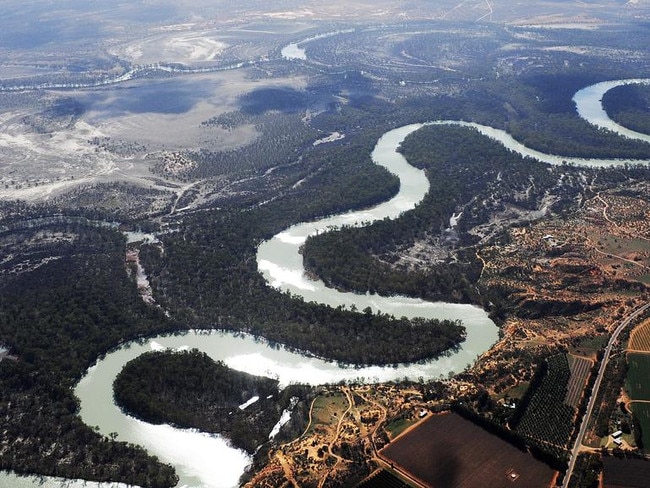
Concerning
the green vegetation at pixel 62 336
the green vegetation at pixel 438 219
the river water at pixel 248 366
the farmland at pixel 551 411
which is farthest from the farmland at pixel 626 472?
the green vegetation at pixel 62 336

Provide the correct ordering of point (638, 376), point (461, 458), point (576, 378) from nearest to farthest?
point (461, 458) → point (638, 376) → point (576, 378)

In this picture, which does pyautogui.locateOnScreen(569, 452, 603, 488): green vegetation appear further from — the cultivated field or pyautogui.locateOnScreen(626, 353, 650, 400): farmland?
pyautogui.locateOnScreen(626, 353, 650, 400): farmland

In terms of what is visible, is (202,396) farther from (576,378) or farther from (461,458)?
(576,378)

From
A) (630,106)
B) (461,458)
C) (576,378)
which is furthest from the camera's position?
(630,106)

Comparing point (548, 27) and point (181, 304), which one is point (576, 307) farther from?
point (548, 27)

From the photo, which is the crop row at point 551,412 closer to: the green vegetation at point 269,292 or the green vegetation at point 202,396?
the green vegetation at point 269,292

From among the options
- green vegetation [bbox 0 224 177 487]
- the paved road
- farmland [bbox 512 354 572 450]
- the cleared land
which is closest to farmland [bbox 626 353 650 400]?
the paved road

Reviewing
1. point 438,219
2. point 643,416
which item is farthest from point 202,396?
point 438,219
